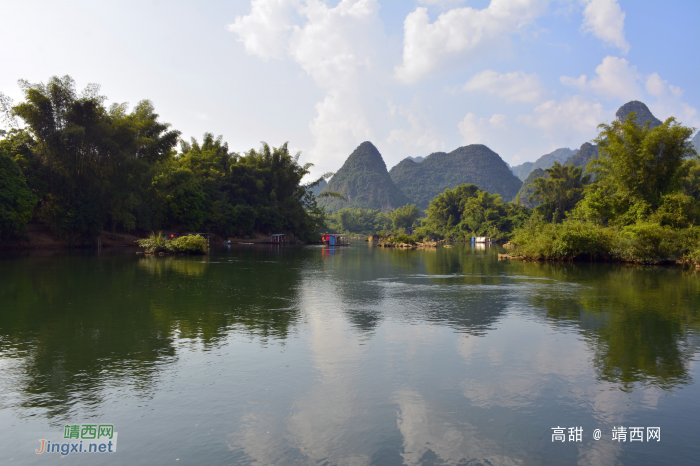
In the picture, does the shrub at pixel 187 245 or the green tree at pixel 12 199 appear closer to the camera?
the green tree at pixel 12 199

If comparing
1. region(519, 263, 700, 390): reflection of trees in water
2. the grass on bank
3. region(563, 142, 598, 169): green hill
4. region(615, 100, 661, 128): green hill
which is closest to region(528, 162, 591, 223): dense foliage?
region(519, 263, 700, 390): reflection of trees in water

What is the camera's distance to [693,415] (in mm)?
5465

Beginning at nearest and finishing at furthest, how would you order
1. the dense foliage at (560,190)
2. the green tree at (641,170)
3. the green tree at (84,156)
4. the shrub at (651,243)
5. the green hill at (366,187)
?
the shrub at (651,243)
the green tree at (641,170)
the green tree at (84,156)
the dense foliage at (560,190)
the green hill at (366,187)

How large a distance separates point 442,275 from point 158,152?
35515mm

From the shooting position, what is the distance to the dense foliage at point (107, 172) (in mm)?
35531

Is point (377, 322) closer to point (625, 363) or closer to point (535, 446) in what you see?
point (625, 363)

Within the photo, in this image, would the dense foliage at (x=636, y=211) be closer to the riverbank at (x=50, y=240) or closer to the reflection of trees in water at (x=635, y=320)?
the reflection of trees in water at (x=635, y=320)

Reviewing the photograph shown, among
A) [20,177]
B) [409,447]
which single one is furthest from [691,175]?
[20,177]

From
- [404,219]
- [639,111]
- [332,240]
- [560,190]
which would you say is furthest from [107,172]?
[639,111]

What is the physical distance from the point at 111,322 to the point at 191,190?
43.2 m

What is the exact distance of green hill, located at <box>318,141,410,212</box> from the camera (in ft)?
574

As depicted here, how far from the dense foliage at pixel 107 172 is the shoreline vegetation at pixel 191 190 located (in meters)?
0.09

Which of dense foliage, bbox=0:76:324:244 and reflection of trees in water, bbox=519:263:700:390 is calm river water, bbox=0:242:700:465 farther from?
dense foliage, bbox=0:76:324:244

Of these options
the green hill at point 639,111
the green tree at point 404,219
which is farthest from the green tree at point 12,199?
the green hill at point 639,111
